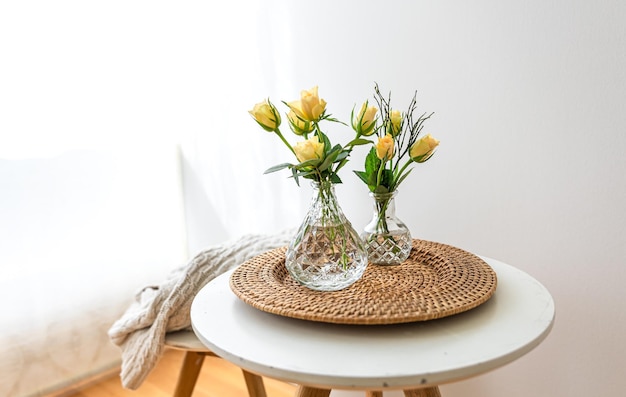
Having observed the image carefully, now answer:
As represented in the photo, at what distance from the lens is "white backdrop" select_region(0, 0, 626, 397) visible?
112 centimetres

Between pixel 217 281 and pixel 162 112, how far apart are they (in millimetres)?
1201

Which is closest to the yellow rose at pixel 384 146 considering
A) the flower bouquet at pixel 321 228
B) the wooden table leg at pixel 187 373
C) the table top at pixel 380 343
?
the flower bouquet at pixel 321 228

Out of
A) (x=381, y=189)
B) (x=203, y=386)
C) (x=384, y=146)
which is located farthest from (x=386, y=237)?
(x=203, y=386)

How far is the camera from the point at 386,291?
2.91 ft

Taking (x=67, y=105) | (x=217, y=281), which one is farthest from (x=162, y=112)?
(x=217, y=281)

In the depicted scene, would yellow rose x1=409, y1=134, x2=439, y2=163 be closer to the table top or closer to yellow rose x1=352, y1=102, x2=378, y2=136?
yellow rose x1=352, y1=102, x2=378, y2=136

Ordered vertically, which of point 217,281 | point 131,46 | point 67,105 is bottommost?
point 217,281

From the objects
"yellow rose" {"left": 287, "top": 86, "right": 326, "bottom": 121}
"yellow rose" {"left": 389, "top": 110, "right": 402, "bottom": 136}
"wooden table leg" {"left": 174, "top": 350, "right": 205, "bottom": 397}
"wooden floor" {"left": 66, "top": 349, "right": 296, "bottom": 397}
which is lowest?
"wooden floor" {"left": 66, "top": 349, "right": 296, "bottom": 397}

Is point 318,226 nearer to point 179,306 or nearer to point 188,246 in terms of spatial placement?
point 179,306

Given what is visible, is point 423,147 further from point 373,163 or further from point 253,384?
point 253,384

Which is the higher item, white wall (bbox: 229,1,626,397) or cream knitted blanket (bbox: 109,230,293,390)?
white wall (bbox: 229,1,626,397)

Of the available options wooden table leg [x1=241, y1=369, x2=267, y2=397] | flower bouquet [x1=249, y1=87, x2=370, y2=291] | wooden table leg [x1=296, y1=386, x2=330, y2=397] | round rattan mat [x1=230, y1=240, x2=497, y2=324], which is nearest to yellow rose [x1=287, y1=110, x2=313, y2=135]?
flower bouquet [x1=249, y1=87, x2=370, y2=291]

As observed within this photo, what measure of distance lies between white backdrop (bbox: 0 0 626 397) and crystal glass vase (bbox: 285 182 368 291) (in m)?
0.51

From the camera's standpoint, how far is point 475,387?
1.37m
